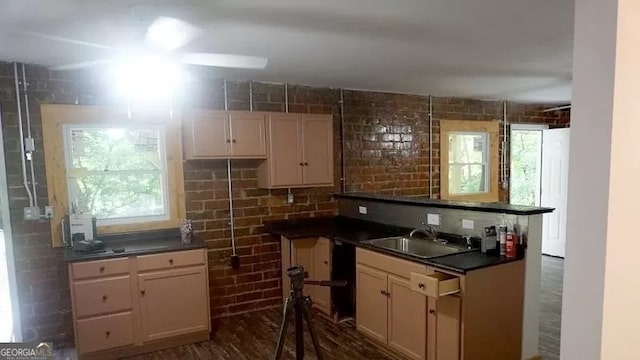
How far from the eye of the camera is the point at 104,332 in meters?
3.07

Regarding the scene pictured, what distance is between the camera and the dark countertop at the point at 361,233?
2609 mm

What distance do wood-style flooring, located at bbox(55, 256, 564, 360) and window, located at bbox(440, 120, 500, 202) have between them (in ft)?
6.25

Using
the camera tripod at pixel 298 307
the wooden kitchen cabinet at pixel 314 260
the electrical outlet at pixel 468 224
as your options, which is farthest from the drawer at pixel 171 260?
the electrical outlet at pixel 468 224

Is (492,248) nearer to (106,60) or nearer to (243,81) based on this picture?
(243,81)

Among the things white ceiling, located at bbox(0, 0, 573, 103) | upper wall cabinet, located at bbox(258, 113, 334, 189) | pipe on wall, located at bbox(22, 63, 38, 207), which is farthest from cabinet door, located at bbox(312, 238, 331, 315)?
pipe on wall, located at bbox(22, 63, 38, 207)

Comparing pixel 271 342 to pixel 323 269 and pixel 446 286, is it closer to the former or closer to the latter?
pixel 323 269

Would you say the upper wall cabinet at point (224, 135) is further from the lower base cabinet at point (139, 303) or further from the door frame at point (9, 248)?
the door frame at point (9, 248)

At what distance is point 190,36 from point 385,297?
7.63ft

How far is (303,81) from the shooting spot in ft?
13.1

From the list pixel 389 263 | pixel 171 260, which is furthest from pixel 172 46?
pixel 389 263

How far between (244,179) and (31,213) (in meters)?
1.79

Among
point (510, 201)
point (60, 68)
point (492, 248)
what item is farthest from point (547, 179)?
point (60, 68)

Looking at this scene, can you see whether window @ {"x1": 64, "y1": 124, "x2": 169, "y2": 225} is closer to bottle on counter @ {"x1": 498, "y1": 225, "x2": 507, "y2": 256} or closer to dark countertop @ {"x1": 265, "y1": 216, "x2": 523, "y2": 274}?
dark countertop @ {"x1": 265, "y1": 216, "x2": 523, "y2": 274}

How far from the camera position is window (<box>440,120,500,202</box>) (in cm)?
531
